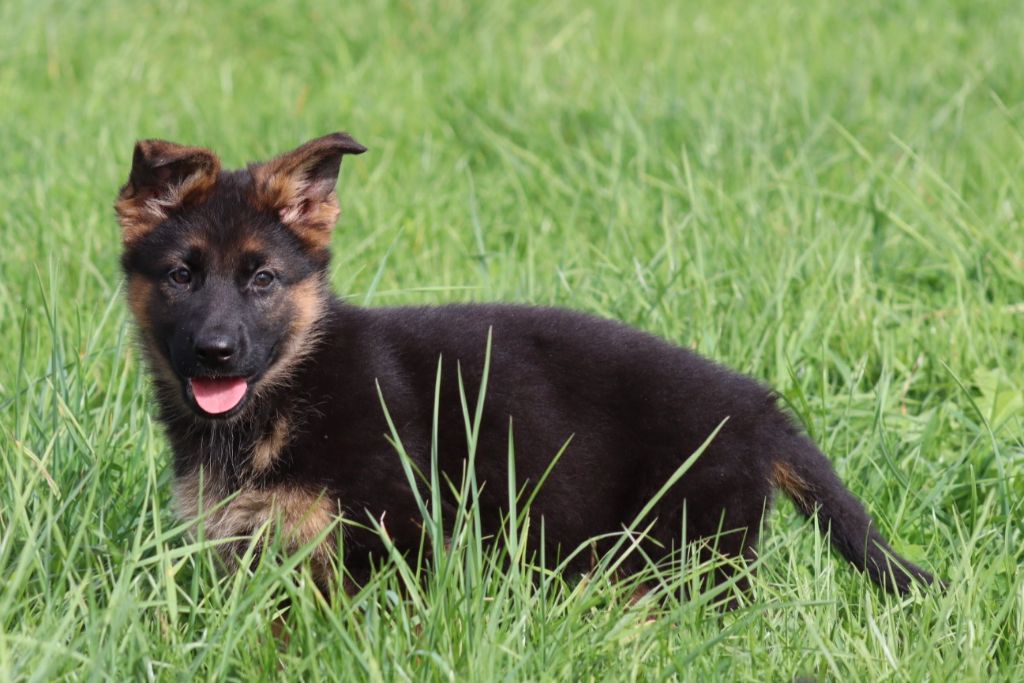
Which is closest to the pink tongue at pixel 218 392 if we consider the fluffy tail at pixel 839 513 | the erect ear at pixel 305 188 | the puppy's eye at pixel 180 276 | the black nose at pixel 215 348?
the black nose at pixel 215 348

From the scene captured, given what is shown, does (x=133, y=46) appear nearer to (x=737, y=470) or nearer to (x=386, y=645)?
(x=737, y=470)

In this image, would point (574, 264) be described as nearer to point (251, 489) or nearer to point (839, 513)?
point (839, 513)

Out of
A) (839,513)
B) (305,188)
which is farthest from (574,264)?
(839,513)

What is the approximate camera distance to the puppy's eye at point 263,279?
4.02 m

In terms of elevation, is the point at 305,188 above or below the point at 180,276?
above

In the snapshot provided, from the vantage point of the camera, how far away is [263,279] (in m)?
4.03

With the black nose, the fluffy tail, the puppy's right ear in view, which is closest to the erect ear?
the puppy's right ear

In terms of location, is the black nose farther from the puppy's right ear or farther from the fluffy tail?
the fluffy tail

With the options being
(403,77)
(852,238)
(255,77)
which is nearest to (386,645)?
(852,238)

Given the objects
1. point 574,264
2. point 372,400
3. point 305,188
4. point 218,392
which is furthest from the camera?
point 574,264

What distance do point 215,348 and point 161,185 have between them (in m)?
0.59

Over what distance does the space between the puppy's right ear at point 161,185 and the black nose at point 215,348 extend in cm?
51

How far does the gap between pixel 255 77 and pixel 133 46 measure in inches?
32.7

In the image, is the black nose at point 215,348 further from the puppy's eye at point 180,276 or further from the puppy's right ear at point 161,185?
the puppy's right ear at point 161,185
